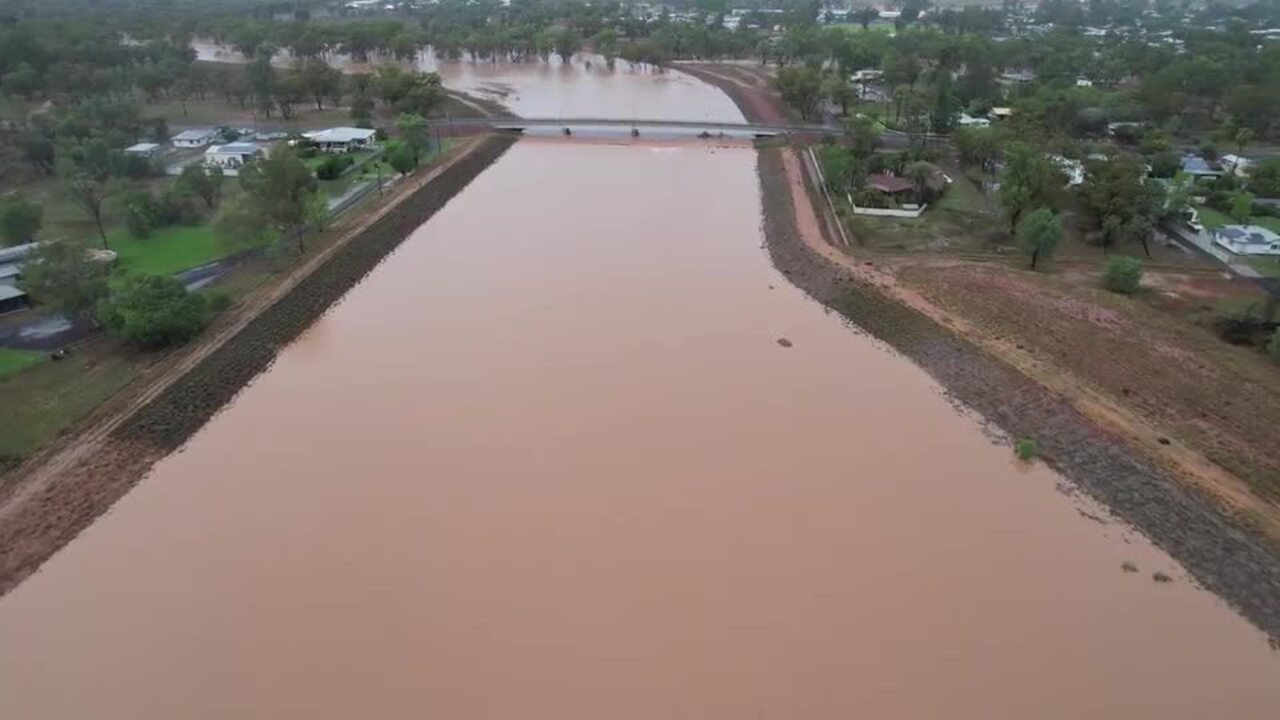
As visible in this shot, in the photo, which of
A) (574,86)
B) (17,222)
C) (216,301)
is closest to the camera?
(216,301)

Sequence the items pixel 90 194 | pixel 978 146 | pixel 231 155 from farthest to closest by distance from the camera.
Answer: pixel 231 155
pixel 978 146
pixel 90 194

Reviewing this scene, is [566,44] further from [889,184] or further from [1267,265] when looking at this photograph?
[1267,265]

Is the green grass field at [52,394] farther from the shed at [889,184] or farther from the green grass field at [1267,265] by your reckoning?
the green grass field at [1267,265]

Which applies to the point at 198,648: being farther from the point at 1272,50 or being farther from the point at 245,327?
the point at 1272,50

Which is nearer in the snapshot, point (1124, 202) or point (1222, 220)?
point (1124, 202)

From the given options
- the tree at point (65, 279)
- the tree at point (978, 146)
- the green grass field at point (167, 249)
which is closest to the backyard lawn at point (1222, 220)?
the tree at point (978, 146)

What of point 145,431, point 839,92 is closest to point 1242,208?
point 839,92

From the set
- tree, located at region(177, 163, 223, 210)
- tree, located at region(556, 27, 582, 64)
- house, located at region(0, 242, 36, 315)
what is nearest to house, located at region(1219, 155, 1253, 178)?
tree, located at region(177, 163, 223, 210)
